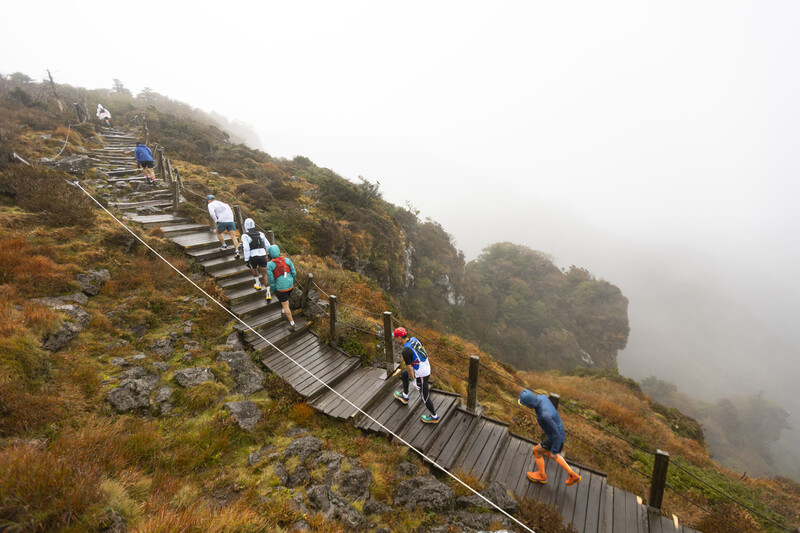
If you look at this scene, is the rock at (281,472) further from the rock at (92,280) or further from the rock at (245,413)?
the rock at (92,280)

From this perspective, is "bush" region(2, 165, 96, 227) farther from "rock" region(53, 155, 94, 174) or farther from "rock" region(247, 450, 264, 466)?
"rock" region(247, 450, 264, 466)

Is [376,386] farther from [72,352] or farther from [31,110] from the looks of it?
[31,110]

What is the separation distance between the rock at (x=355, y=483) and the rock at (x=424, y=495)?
0.49m

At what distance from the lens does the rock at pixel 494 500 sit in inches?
169

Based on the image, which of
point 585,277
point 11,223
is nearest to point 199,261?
point 11,223

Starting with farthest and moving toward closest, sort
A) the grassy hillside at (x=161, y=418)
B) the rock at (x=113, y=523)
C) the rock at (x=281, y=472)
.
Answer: the rock at (x=281, y=472)
the grassy hillside at (x=161, y=418)
the rock at (x=113, y=523)

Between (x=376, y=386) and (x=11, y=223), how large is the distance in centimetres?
981

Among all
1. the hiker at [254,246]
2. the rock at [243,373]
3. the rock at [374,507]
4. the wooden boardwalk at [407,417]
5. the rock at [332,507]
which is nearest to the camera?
the rock at [332,507]

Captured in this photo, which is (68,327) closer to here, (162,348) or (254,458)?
(162,348)

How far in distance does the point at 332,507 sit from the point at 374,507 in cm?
63

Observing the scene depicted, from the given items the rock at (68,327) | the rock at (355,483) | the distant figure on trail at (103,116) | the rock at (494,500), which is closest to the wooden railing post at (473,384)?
the rock at (494,500)

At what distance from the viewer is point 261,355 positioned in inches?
266

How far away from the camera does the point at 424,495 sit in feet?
14.1

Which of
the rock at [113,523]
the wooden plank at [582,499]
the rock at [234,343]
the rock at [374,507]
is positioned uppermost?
the rock at [113,523]
